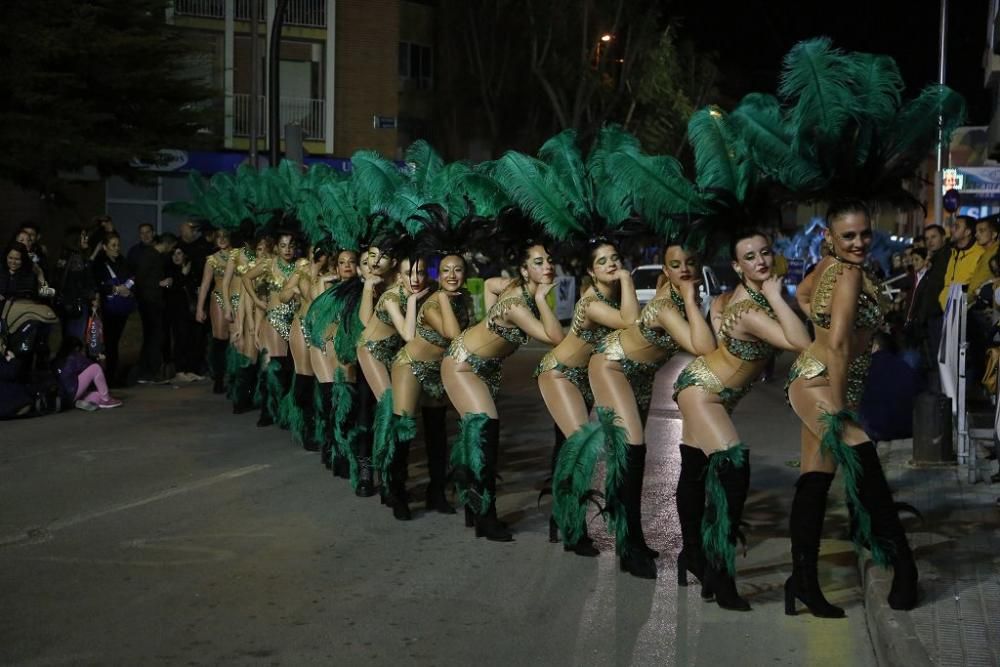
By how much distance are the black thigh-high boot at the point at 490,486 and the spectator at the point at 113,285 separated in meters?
8.66

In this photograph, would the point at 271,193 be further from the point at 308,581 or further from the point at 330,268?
the point at 308,581

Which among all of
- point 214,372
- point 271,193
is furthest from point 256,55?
point 271,193

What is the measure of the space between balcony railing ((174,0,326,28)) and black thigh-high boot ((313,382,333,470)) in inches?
983

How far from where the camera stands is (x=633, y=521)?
21.3 ft

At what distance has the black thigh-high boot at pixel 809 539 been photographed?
5582mm

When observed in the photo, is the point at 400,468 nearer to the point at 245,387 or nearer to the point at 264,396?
the point at 264,396

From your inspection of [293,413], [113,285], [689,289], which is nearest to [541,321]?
[689,289]

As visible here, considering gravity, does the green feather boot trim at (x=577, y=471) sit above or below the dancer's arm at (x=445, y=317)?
below

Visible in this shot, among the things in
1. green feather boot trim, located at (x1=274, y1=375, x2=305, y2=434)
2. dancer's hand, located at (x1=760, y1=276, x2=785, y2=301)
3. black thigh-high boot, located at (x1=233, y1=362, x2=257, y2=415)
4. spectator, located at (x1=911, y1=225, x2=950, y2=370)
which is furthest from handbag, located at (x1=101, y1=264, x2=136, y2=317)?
dancer's hand, located at (x1=760, y1=276, x2=785, y2=301)

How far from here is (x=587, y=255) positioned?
6730 mm

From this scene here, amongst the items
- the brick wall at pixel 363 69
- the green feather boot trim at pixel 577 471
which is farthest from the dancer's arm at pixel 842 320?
the brick wall at pixel 363 69

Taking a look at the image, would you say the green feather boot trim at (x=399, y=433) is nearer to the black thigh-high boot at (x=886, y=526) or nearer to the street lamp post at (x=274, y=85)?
the black thigh-high boot at (x=886, y=526)

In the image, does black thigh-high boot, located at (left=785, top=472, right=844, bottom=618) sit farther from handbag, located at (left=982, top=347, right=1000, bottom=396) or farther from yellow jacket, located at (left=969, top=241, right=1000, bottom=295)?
yellow jacket, located at (left=969, top=241, right=1000, bottom=295)

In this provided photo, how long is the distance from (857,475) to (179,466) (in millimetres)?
5947
